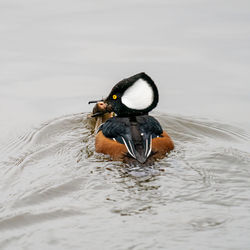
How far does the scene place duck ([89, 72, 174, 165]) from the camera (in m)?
7.55

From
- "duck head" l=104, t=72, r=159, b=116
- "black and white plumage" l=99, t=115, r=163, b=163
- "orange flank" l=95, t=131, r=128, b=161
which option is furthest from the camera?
"duck head" l=104, t=72, r=159, b=116

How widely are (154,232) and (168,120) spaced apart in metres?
5.03

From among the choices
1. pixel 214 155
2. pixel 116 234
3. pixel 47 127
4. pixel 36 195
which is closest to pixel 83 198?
pixel 36 195

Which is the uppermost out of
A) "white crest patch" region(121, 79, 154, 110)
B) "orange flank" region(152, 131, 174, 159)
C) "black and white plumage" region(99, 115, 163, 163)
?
"white crest patch" region(121, 79, 154, 110)

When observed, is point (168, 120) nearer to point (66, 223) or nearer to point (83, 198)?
point (83, 198)

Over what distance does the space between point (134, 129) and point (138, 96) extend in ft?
1.95

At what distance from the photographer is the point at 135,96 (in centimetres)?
806

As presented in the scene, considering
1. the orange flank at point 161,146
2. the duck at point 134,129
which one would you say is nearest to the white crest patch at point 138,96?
the duck at point 134,129

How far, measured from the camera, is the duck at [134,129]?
7.55 metres

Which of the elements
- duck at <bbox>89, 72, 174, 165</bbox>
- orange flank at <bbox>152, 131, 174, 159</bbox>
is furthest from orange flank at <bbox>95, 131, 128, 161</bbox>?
orange flank at <bbox>152, 131, 174, 159</bbox>

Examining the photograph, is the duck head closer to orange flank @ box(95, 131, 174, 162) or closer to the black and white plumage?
the black and white plumage

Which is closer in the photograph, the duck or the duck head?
the duck

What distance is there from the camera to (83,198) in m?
6.24

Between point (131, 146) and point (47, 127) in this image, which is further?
point (47, 127)
